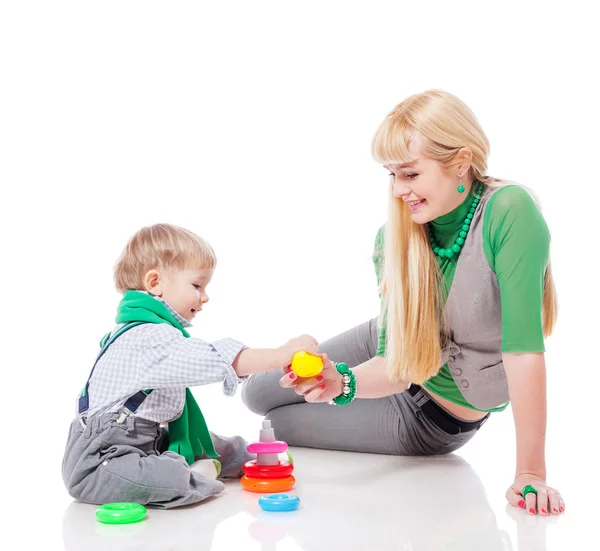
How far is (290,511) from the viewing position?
2.07 metres

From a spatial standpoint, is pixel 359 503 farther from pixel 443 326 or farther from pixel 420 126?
pixel 420 126

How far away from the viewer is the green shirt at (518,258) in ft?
6.94

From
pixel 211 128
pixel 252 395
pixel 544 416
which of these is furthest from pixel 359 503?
pixel 211 128

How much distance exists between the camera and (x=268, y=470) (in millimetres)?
2287

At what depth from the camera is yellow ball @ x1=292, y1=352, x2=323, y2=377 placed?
81.6 inches

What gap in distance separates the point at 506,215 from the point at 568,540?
32.2 inches

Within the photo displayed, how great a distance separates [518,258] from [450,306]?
301mm

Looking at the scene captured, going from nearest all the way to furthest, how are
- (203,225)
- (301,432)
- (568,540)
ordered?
(568,540) < (301,432) < (203,225)

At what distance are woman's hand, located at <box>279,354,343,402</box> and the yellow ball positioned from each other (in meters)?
0.08

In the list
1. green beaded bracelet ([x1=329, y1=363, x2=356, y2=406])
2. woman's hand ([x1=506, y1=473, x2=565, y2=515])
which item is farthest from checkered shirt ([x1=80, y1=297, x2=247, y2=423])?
woman's hand ([x1=506, y1=473, x2=565, y2=515])

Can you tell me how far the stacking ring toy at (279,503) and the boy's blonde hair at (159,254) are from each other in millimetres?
662

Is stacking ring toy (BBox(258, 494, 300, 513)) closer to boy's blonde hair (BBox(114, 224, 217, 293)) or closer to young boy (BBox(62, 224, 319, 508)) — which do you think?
young boy (BBox(62, 224, 319, 508))

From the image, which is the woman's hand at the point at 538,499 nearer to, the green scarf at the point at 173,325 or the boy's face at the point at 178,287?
the green scarf at the point at 173,325

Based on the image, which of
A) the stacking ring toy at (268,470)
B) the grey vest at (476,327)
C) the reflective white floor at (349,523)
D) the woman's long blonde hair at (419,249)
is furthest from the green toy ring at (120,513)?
the grey vest at (476,327)
